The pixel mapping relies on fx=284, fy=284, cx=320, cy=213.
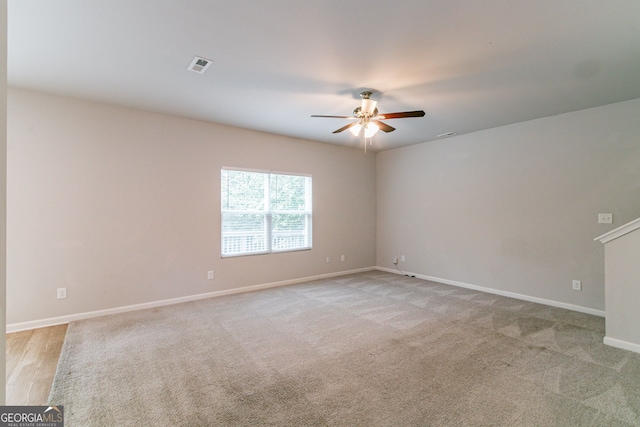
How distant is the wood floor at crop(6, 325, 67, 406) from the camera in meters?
2.03

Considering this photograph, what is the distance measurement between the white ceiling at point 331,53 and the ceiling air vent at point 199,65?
0.21ft

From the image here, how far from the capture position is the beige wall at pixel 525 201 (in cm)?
361

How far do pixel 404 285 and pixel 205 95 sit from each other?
4.30m

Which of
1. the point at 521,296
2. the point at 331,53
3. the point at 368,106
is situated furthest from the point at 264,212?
the point at 521,296

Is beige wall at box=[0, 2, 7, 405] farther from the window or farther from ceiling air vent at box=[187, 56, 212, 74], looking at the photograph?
the window

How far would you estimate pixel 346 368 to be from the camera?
7.88 ft

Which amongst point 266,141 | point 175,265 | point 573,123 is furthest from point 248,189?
point 573,123

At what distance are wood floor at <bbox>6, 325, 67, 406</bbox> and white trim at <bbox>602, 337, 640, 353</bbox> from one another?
15.8 feet

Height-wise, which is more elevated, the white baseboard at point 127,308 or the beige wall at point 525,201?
the beige wall at point 525,201

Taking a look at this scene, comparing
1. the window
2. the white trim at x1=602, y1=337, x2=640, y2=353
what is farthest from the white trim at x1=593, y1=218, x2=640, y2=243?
the window

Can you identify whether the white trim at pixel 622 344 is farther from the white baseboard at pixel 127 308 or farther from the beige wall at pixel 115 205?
the beige wall at pixel 115 205

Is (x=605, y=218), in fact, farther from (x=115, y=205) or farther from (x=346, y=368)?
(x=115, y=205)

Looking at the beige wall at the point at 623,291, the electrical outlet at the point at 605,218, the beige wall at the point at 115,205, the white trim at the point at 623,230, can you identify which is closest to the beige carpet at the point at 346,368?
the beige wall at the point at 623,291

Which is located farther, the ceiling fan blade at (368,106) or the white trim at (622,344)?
the ceiling fan blade at (368,106)
